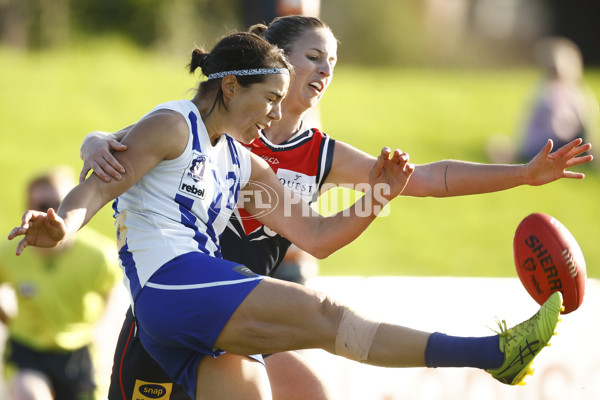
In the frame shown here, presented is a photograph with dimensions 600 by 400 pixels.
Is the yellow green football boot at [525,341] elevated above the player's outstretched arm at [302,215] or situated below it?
below

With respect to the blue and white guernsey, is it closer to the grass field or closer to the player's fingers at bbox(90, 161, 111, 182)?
the player's fingers at bbox(90, 161, 111, 182)

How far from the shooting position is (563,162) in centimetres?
333

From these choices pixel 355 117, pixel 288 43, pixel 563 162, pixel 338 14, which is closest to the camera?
pixel 563 162

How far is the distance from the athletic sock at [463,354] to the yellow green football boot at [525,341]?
0.03 m

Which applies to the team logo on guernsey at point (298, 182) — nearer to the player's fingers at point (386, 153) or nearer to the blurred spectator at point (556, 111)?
the player's fingers at point (386, 153)

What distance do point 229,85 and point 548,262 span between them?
1.40 m

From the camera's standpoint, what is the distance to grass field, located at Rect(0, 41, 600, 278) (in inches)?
392

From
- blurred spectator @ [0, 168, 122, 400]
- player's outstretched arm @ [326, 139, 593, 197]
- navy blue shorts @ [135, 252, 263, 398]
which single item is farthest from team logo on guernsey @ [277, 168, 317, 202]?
blurred spectator @ [0, 168, 122, 400]

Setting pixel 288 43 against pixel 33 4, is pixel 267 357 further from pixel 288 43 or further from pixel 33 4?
pixel 33 4

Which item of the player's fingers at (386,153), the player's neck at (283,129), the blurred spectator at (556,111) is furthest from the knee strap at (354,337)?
the blurred spectator at (556,111)

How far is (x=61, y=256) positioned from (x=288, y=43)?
7.52 ft

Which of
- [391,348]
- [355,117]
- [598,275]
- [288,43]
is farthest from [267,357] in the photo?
[355,117]

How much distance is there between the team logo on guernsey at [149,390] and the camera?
10.7 feet

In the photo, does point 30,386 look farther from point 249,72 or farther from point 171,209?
point 249,72
